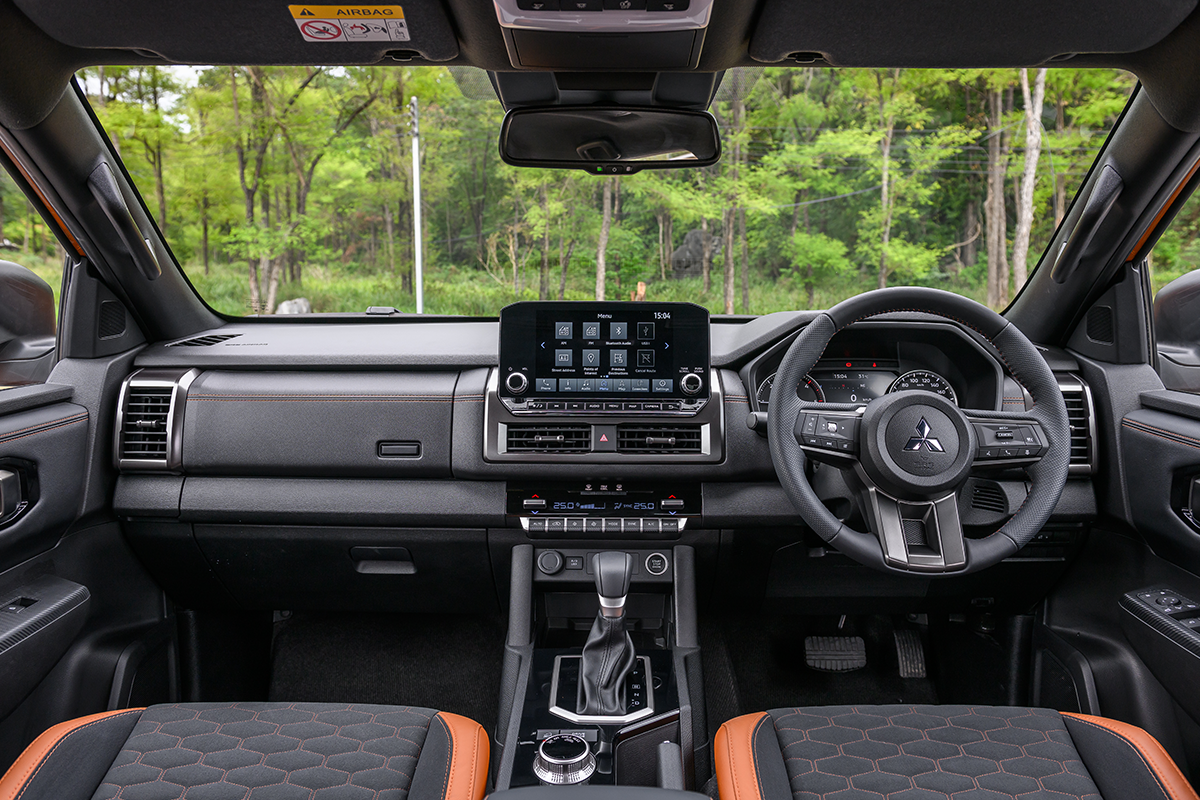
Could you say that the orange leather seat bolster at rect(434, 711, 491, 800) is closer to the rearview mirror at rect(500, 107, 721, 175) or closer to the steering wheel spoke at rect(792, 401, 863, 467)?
the steering wheel spoke at rect(792, 401, 863, 467)

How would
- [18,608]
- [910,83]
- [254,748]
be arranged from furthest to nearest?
[910,83] < [18,608] < [254,748]

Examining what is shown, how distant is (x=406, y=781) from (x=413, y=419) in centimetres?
114

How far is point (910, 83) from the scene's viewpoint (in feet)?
19.8

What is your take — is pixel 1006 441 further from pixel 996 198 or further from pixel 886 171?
pixel 886 171

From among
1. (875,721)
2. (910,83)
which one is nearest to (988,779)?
(875,721)

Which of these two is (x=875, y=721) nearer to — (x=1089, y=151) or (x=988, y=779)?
(x=988, y=779)

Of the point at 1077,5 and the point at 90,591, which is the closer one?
the point at 1077,5


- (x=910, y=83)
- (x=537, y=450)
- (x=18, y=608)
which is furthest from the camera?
(x=910, y=83)

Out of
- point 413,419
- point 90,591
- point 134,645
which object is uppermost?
point 413,419

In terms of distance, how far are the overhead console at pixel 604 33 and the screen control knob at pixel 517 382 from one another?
2.99 ft

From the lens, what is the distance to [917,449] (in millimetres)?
1782

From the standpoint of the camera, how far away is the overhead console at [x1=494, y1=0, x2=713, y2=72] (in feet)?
5.04

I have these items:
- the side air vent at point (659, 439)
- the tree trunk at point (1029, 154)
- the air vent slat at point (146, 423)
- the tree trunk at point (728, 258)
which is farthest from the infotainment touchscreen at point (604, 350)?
the tree trunk at point (1029, 154)

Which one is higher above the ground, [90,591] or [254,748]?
[90,591]
